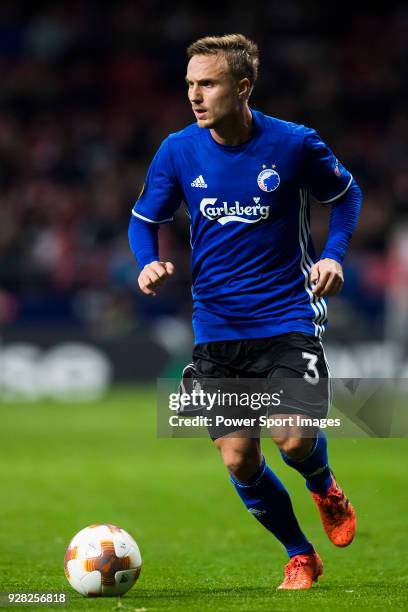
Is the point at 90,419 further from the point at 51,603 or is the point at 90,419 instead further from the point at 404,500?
the point at 51,603

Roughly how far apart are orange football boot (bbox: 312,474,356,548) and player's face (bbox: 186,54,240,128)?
1808 millimetres

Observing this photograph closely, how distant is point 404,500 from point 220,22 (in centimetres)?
1470

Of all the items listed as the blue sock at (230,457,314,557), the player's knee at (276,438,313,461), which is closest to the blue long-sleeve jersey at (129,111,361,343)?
the player's knee at (276,438,313,461)

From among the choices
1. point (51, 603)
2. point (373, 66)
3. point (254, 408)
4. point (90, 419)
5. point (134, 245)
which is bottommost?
point (90, 419)

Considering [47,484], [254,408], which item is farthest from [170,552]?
[47,484]

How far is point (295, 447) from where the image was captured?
17.3 ft

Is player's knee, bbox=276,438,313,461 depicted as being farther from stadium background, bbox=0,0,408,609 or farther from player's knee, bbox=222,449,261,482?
stadium background, bbox=0,0,408,609

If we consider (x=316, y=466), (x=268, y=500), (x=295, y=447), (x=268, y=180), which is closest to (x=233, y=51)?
(x=268, y=180)

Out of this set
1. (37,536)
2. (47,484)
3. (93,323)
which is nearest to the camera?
(37,536)

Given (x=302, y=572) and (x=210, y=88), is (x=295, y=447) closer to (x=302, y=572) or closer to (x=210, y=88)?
(x=302, y=572)

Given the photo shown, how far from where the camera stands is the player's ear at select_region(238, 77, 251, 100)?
532cm

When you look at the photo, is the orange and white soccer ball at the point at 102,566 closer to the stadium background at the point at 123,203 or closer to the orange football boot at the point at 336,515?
the orange football boot at the point at 336,515

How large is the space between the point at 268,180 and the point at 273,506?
1.50 metres

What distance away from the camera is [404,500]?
8938 millimetres
